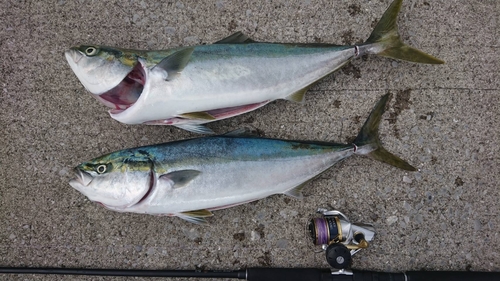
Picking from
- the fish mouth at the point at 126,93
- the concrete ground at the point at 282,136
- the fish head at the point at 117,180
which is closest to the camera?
the fish head at the point at 117,180

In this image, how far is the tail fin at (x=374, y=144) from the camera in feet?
7.85

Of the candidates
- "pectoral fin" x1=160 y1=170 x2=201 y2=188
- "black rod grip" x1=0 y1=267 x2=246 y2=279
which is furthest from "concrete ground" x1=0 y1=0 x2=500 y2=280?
"pectoral fin" x1=160 y1=170 x2=201 y2=188

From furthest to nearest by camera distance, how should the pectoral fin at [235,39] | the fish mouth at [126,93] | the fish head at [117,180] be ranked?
the pectoral fin at [235,39]
the fish mouth at [126,93]
the fish head at [117,180]

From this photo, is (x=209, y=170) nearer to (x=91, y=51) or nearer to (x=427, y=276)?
(x=91, y=51)

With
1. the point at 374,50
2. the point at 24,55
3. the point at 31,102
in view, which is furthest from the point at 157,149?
the point at 374,50

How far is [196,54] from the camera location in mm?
2180

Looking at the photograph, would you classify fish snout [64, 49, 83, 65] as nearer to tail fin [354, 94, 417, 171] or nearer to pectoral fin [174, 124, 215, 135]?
pectoral fin [174, 124, 215, 135]

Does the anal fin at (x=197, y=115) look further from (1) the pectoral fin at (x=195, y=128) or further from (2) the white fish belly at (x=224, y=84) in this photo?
(1) the pectoral fin at (x=195, y=128)

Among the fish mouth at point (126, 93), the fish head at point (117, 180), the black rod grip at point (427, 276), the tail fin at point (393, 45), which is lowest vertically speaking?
the black rod grip at point (427, 276)

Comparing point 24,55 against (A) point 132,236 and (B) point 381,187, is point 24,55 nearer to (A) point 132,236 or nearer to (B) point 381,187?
(A) point 132,236

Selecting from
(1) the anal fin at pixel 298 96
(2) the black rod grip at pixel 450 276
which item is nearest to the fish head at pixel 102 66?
(1) the anal fin at pixel 298 96

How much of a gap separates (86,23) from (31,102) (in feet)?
2.16

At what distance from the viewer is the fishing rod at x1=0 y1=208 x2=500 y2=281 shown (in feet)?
7.52

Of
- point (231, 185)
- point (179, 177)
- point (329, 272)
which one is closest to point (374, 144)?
point (329, 272)
